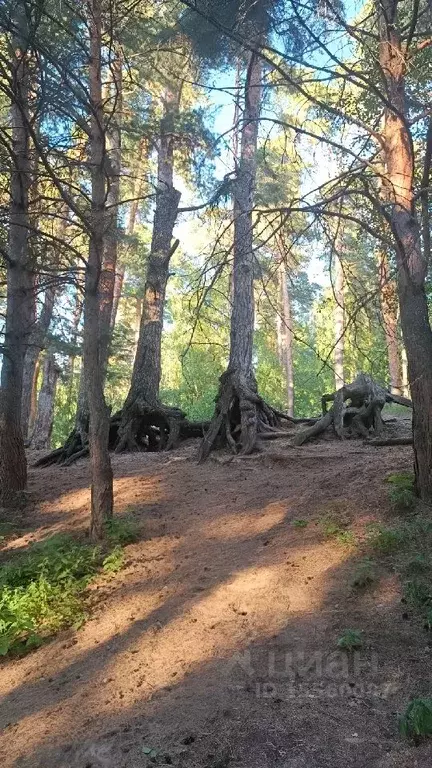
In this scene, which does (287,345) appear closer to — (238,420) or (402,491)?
(238,420)

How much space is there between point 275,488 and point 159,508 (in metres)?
1.66

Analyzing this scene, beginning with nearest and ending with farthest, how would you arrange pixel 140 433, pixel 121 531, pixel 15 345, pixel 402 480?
pixel 402 480
pixel 121 531
pixel 15 345
pixel 140 433

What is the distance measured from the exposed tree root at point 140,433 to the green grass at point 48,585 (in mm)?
4547

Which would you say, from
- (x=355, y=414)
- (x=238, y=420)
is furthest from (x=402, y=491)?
(x=238, y=420)

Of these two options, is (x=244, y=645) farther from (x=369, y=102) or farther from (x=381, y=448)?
(x=369, y=102)

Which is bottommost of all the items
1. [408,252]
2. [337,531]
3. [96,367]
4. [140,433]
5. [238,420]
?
[337,531]

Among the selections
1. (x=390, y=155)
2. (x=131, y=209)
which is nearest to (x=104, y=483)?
(x=390, y=155)

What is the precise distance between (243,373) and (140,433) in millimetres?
2658

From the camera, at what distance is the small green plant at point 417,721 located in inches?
111

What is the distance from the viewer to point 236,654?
3934 millimetres

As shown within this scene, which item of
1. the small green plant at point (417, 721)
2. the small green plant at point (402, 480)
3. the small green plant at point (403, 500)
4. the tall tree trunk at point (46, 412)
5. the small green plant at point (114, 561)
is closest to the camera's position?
the small green plant at point (417, 721)

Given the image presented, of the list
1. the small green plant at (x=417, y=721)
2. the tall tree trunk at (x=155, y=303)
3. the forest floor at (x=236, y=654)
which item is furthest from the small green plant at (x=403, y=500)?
the tall tree trunk at (x=155, y=303)

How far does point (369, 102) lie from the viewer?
9281mm

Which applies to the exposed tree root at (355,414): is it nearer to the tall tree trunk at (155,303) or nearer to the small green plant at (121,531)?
the tall tree trunk at (155,303)
